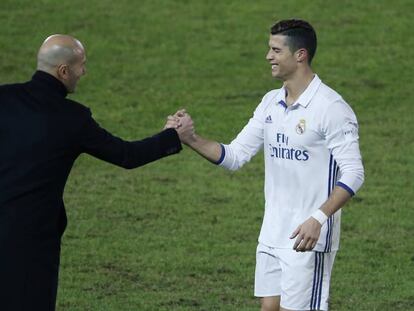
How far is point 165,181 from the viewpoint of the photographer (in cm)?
1570

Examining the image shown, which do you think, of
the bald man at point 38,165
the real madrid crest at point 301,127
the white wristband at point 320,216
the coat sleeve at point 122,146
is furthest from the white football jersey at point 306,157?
the bald man at point 38,165

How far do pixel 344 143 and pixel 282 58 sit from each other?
73 cm

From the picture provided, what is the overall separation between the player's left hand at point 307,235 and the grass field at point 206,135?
3.22 metres

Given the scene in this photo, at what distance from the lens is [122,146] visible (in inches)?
314

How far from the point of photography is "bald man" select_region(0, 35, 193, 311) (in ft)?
24.7

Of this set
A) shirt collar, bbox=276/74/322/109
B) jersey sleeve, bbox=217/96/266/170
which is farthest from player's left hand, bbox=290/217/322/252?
jersey sleeve, bbox=217/96/266/170

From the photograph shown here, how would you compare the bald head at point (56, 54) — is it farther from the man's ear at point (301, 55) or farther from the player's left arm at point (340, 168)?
the player's left arm at point (340, 168)

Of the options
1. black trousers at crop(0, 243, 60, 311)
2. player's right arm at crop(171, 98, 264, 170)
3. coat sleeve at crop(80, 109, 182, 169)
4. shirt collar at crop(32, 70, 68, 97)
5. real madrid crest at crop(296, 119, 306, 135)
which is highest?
shirt collar at crop(32, 70, 68, 97)

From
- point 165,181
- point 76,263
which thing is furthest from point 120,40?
Answer: point 76,263

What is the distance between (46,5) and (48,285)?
51.5 ft

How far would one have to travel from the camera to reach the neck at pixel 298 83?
334 inches

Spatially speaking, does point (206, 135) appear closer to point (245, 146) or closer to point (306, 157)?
point (245, 146)

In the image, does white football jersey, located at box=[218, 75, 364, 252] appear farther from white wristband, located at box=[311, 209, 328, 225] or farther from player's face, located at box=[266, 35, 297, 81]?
white wristband, located at box=[311, 209, 328, 225]

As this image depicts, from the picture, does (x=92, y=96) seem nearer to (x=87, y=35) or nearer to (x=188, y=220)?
(x=87, y=35)
